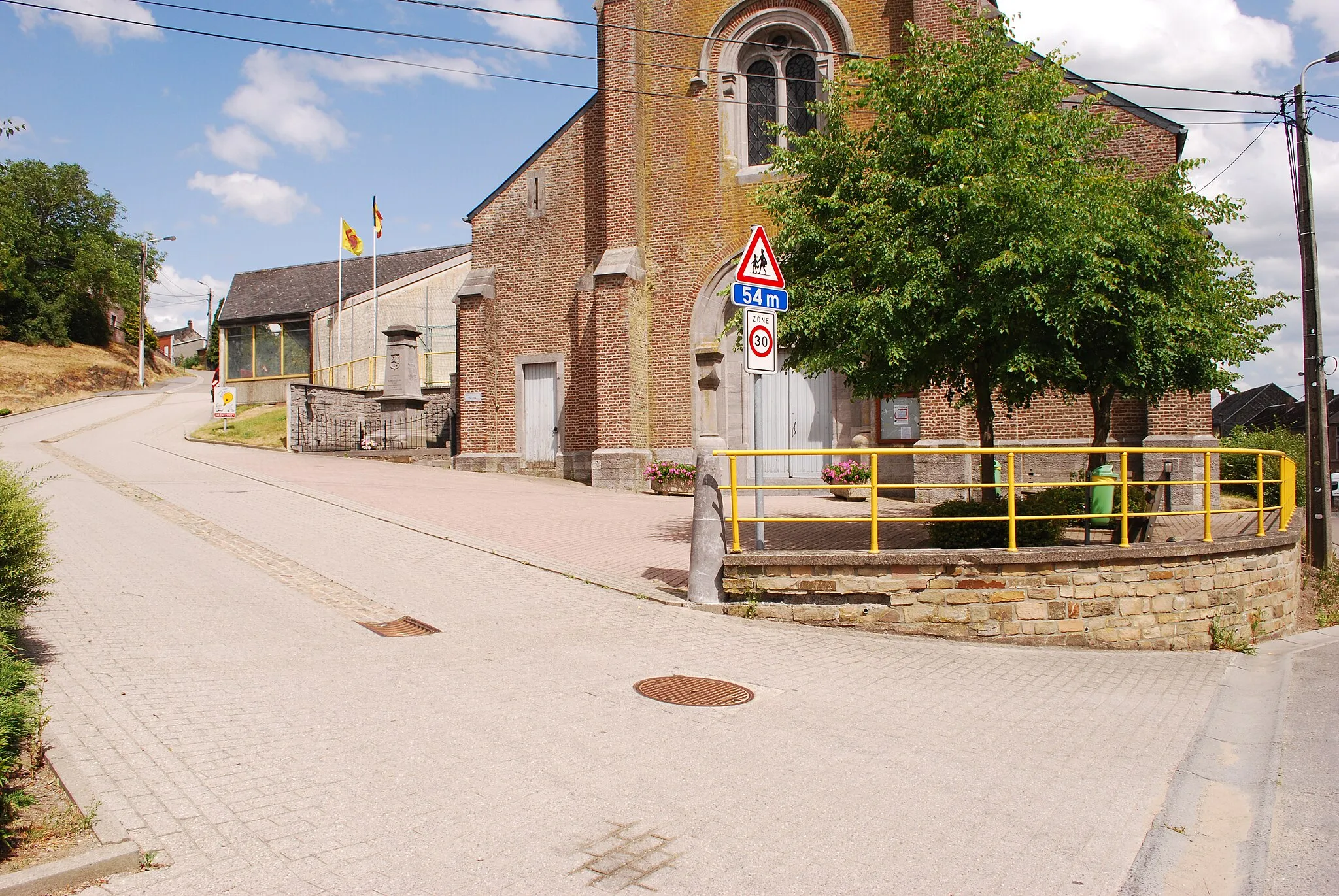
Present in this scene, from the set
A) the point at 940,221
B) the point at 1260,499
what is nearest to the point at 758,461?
the point at 940,221

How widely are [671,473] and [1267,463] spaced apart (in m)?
14.3

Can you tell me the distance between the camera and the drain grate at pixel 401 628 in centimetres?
740

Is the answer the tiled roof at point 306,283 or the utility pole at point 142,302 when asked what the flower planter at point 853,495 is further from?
the utility pole at point 142,302

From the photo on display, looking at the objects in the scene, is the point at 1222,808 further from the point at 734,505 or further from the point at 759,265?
the point at 759,265

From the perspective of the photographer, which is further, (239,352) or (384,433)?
(239,352)

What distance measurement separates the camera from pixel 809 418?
19906 mm

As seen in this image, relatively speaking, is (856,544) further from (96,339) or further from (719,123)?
(96,339)

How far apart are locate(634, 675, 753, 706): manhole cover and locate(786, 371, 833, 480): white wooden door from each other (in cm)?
1334

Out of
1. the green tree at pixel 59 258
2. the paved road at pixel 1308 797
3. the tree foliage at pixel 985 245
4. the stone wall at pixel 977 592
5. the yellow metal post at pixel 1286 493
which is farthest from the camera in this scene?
the green tree at pixel 59 258

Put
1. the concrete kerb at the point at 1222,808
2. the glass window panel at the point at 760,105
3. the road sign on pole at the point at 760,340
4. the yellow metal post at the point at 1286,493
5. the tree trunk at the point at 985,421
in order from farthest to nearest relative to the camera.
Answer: the glass window panel at the point at 760,105, the yellow metal post at the point at 1286,493, the tree trunk at the point at 985,421, the road sign on pole at the point at 760,340, the concrete kerb at the point at 1222,808

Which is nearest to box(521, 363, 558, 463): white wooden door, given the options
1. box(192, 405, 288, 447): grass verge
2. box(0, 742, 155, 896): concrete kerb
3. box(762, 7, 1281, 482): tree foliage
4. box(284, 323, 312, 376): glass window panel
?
box(192, 405, 288, 447): grass verge

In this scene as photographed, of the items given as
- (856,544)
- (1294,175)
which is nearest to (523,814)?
(856,544)

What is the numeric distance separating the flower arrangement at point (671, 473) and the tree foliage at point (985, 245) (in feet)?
24.9

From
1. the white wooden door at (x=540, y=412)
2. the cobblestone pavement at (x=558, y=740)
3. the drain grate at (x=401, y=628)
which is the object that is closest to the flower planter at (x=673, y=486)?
the white wooden door at (x=540, y=412)
